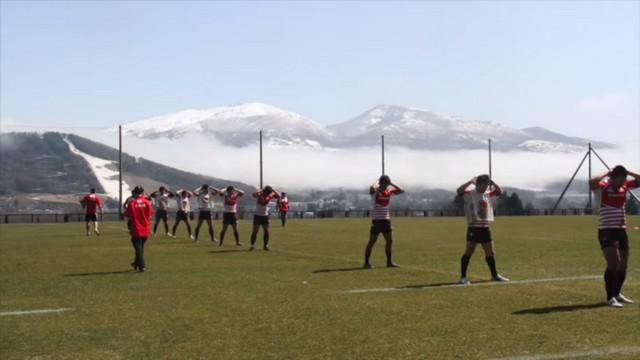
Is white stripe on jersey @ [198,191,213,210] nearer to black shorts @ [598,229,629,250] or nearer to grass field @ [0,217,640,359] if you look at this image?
grass field @ [0,217,640,359]

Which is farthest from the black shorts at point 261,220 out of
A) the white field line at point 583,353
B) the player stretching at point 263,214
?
the white field line at point 583,353

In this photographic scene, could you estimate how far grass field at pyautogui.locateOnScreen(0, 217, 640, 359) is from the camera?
330 inches

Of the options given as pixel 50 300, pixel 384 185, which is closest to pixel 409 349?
pixel 50 300

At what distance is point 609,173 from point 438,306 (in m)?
3.05

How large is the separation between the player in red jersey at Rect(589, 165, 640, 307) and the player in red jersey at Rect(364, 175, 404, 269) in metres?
6.12

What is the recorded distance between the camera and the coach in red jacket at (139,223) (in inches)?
659

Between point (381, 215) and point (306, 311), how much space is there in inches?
265

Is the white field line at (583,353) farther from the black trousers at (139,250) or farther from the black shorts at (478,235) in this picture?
the black trousers at (139,250)

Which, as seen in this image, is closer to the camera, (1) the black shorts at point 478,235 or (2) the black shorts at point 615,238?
(2) the black shorts at point 615,238

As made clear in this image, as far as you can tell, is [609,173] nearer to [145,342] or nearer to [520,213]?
[145,342]

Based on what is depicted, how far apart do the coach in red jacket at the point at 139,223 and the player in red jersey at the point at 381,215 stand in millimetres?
4650

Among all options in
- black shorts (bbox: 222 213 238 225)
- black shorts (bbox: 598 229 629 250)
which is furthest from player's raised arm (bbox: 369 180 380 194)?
black shorts (bbox: 222 213 238 225)

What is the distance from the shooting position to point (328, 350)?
822 centimetres

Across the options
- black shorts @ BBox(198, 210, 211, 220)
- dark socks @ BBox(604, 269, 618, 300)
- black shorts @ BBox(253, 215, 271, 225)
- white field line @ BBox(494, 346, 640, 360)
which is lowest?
white field line @ BBox(494, 346, 640, 360)
